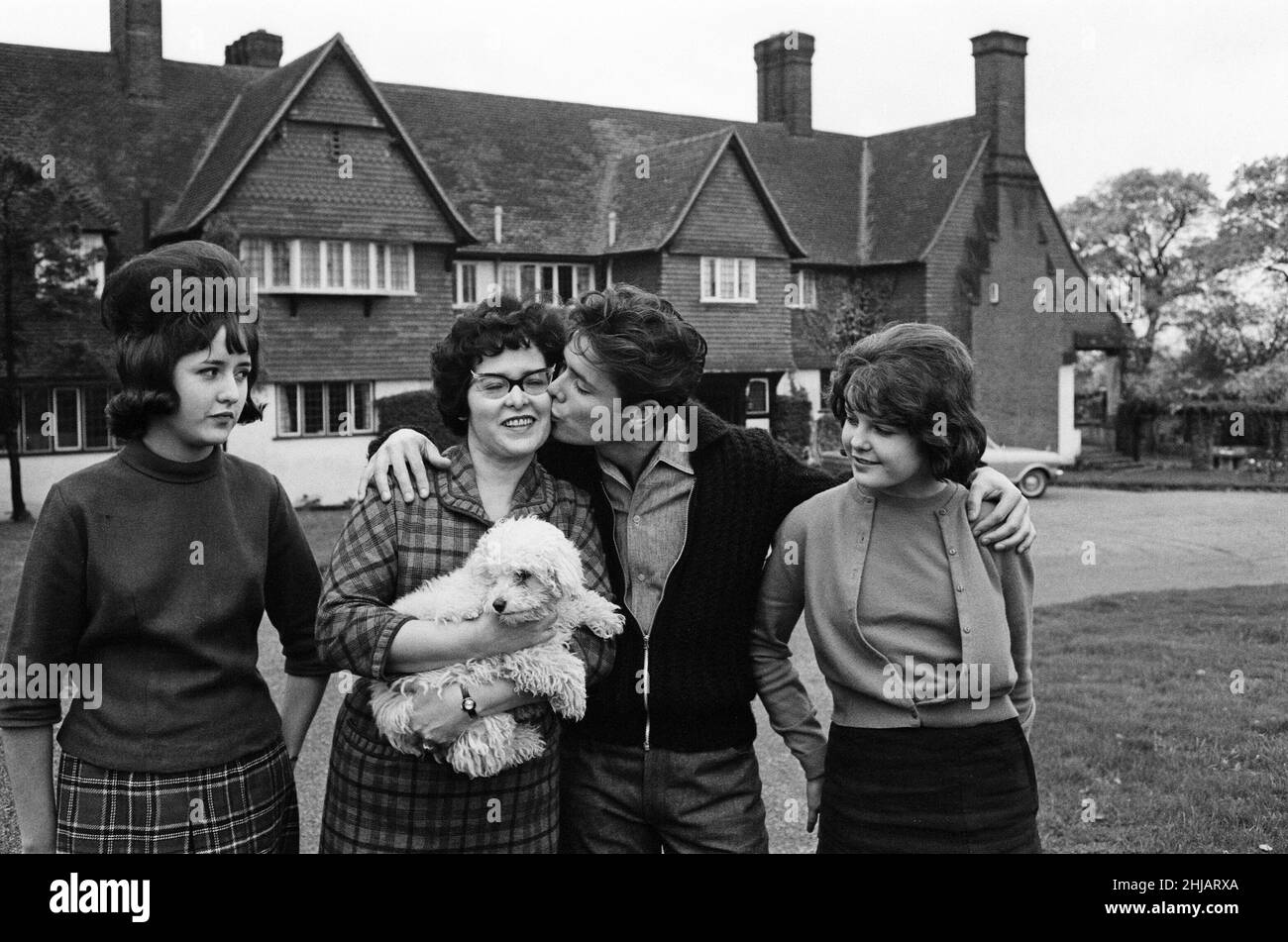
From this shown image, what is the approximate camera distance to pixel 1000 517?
3.81 meters

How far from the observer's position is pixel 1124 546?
21.0 meters

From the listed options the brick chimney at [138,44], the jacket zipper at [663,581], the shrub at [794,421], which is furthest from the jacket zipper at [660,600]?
the brick chimney at [138,44]

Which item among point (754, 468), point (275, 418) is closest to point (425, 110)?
point (275, 418)

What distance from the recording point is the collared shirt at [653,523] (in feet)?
13.2

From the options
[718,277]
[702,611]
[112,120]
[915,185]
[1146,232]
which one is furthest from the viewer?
[1146,232]

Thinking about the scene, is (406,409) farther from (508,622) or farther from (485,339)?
(508,622)

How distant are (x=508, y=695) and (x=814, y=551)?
1.08 metres

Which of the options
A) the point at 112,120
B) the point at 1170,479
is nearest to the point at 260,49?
the point at 112,120

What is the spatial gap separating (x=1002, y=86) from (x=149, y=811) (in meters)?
40.4

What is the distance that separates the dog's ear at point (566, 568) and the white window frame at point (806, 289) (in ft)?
Answer: 119

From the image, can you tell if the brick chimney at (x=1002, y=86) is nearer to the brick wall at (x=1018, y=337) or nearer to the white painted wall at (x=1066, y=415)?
the brick wall at (x=1018, y=337)

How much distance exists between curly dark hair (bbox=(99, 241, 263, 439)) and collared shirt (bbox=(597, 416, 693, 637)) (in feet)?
4.27

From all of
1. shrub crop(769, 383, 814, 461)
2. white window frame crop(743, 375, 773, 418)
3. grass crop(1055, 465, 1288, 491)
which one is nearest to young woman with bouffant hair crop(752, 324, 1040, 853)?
grass crop(1055, 465, 1288, 491)
